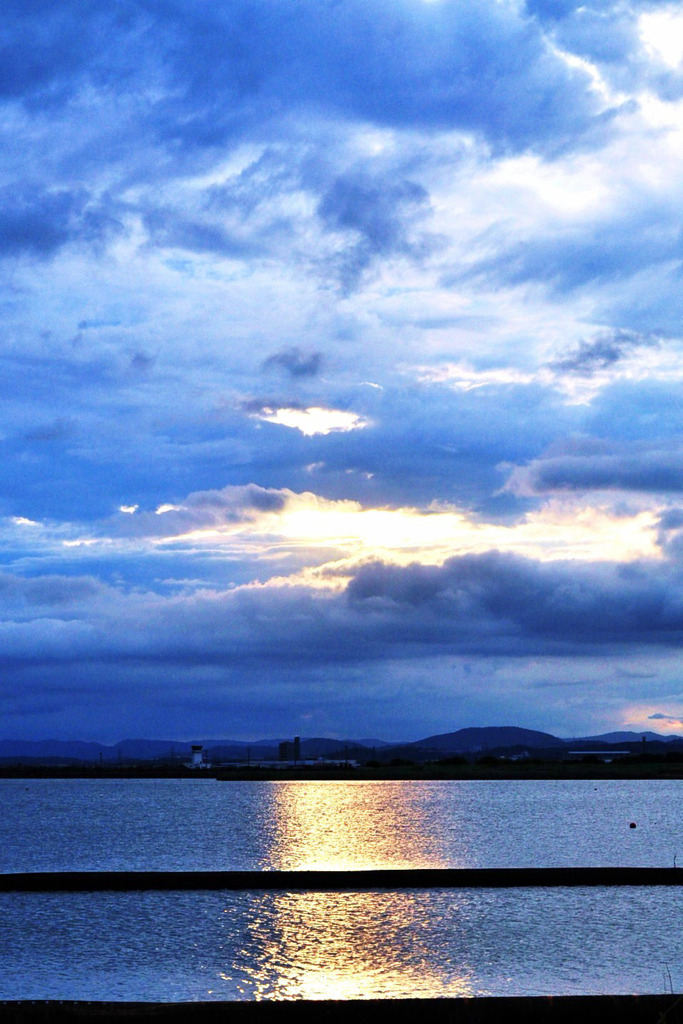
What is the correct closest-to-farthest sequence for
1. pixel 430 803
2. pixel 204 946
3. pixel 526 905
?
pixel 204 946, pixel 526 905, pixel 430 803

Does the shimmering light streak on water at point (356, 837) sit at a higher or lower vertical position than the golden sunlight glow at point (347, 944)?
lower

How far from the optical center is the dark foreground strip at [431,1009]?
21.5 m

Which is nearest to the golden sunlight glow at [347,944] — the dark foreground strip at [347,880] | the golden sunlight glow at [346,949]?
the golden sunlight glow at [346,949]

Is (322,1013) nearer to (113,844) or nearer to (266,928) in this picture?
(266,928)

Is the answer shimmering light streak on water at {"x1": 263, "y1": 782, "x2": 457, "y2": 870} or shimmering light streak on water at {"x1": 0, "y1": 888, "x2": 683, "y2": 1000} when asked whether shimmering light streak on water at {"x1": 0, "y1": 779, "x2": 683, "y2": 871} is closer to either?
shimmering light streak on water at {"x1": 263, "y1": 782, "x2": 457, "y2": 870}

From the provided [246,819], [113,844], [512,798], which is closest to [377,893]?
[113,844]

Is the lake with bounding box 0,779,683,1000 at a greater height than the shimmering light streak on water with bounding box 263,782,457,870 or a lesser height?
greater

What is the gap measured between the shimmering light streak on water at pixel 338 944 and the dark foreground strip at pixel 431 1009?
6.85 meters

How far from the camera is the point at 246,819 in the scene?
4820 inches

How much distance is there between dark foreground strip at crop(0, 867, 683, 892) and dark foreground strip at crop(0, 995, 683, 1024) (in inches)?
1052

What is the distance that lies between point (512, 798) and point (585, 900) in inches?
4828

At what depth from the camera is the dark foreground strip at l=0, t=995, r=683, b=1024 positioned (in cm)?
2150

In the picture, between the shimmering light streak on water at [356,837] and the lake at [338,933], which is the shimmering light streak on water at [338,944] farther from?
the shimmering light streak on water at [356,837]

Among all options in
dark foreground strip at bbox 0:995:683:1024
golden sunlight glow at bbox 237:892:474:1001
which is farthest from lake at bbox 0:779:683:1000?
dark foreground strip at bbox 0:995:683:1024
